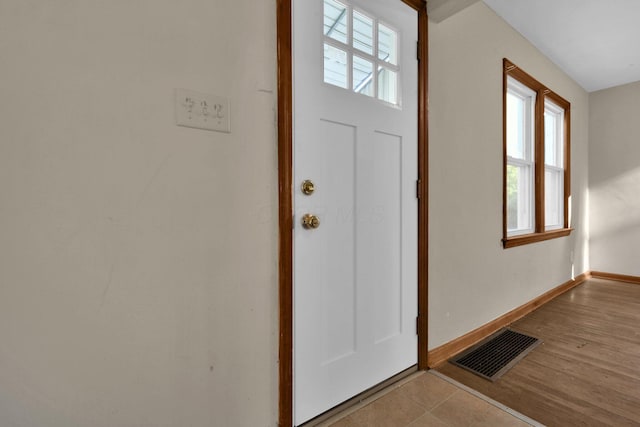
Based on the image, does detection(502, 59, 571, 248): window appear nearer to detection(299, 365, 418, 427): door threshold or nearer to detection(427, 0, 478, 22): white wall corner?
detection(427, 0, 478, 22): white wall corner

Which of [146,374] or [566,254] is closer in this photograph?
[146,374]

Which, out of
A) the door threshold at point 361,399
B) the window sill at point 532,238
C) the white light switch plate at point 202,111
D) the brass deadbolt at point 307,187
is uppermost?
the white light switch plate at point 202,111

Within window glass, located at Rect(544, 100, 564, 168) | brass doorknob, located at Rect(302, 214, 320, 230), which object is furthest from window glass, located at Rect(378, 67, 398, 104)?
window glass, located at Rect(544, 100, 564, 168)

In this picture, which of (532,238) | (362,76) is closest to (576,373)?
(532,238)

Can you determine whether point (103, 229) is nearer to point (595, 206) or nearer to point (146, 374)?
point (146, 374)

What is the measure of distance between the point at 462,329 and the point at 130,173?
215cm

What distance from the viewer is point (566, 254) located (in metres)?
3.46

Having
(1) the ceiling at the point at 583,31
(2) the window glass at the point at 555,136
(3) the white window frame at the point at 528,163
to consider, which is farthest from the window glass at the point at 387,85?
(2) the window glass at the point at 555,136

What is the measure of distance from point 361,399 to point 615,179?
4.59 m

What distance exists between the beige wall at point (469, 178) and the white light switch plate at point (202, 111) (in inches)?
50.1

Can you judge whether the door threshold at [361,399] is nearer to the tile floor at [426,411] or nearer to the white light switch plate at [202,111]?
the tile floor at [426,411]

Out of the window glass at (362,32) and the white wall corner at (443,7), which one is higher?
the white wall corner at (443,7)

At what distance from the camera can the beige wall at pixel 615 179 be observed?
3705mm

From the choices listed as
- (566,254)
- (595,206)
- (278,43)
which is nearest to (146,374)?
(278,43)
